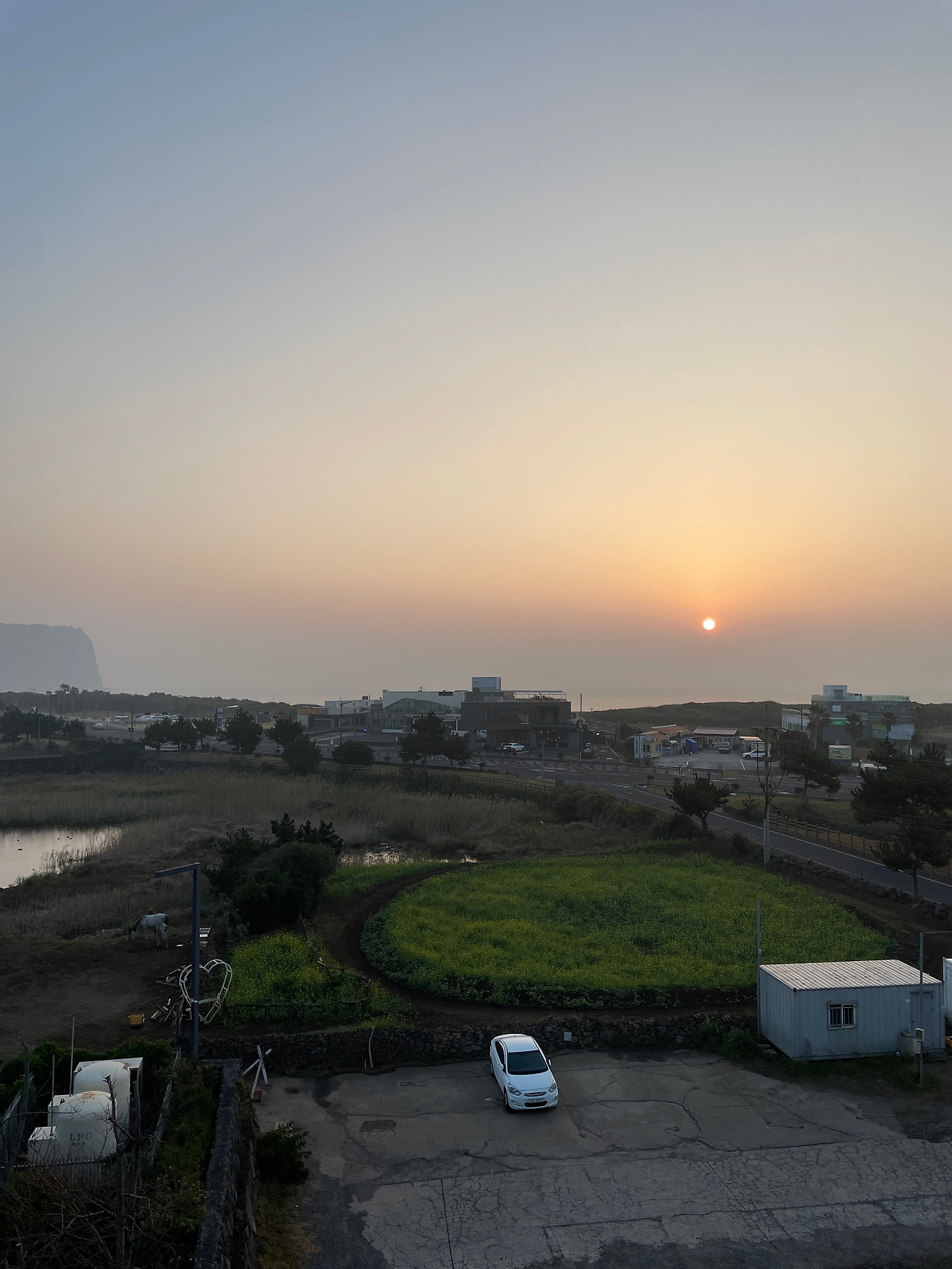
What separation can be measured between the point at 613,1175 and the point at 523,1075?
3244 mm

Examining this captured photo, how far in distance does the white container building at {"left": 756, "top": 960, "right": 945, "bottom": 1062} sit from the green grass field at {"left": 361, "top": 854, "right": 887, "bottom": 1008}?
3665mm

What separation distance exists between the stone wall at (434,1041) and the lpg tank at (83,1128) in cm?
697

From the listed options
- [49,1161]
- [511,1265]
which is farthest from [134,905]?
[511,1265]

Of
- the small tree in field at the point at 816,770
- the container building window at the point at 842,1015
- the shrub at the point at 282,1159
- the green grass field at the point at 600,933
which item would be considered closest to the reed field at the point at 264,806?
the green grass field at the point at 600,933

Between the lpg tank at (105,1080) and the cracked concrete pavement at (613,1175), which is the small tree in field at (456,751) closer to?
the cracked concrete pavement at (613,1175)

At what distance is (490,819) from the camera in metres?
59.0

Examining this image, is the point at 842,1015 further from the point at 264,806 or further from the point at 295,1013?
the point at 264,806

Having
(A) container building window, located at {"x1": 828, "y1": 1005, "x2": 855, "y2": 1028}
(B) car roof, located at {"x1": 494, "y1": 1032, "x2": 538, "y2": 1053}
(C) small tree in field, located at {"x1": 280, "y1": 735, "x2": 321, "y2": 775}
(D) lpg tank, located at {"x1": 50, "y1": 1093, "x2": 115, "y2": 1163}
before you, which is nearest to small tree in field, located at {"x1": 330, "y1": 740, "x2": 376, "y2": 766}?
(C) small tree in field, located at {"x1": 280, "y1": 735, "x2": 321, "y2": 775}

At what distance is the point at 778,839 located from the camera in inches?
1853

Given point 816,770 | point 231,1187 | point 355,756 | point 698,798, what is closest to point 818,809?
point 816,770

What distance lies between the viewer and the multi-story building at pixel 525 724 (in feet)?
359

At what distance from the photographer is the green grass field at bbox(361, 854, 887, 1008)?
2492 cm

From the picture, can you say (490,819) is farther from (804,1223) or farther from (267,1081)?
(804,1223)

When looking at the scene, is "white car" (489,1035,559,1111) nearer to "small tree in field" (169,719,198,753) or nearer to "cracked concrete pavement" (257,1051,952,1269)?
"cracked concrete pavement" (257,1051,952,1269)
